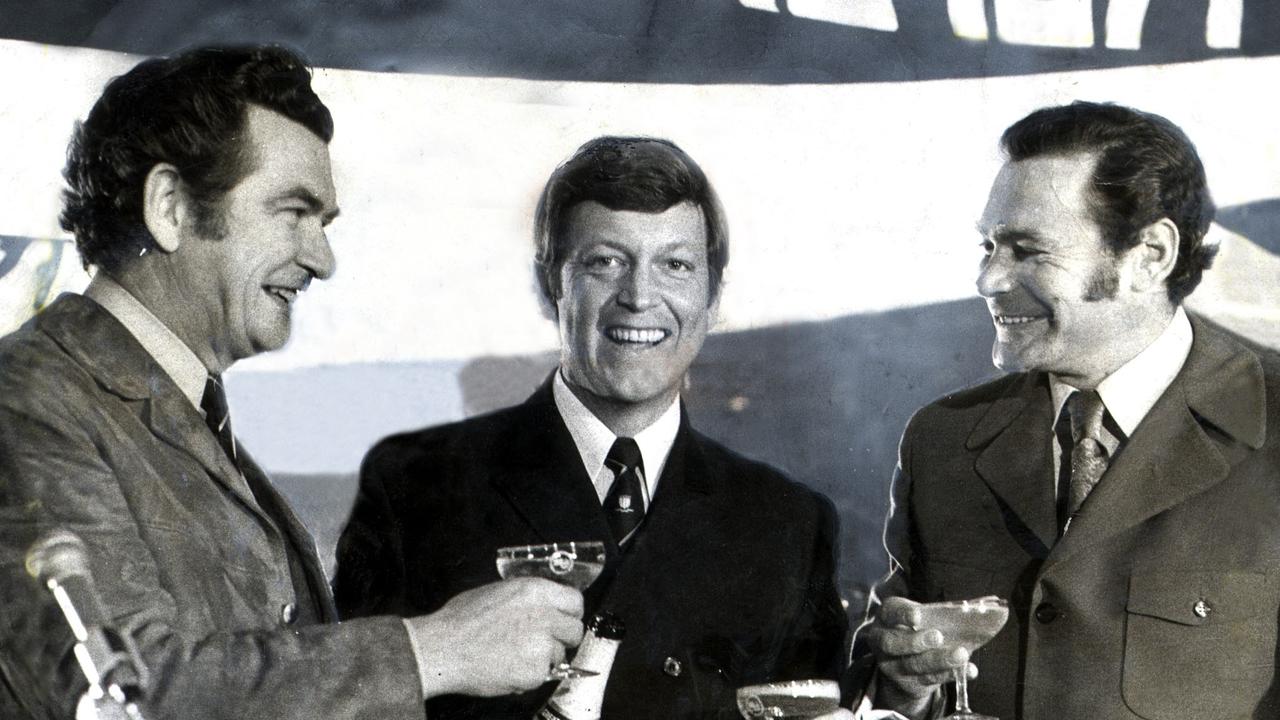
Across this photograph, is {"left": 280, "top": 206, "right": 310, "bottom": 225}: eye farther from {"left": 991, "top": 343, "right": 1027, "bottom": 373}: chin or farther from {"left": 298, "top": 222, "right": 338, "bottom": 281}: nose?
{"left": 991, "top": 343, "right": 1027, "bottom": 373}: chin

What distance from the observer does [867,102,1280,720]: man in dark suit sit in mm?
2684

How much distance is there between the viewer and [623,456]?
9.32ft

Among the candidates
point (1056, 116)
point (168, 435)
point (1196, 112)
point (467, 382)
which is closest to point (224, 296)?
point (168, 435)

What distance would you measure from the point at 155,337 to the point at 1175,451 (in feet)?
5.84

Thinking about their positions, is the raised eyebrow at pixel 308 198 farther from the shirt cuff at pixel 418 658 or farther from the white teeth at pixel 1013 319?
the white teeth at pixel 1013 319

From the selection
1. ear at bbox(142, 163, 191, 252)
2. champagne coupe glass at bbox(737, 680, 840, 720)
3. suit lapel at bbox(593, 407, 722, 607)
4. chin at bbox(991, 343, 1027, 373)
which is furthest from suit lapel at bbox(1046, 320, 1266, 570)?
ear at bbox(142, 163, 191, 252)

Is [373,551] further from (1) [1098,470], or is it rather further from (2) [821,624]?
(1) [1098,470]

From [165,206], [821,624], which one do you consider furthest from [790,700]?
[165,206]

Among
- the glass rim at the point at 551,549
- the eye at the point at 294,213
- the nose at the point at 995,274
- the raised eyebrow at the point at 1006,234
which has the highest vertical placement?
the eye at the point at 294,213

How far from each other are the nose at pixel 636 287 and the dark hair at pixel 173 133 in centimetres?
61

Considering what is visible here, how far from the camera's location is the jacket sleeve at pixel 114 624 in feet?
8.08

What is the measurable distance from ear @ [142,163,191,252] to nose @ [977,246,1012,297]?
1431 mm

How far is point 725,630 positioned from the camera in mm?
2793

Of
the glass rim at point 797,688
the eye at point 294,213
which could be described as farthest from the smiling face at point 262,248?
the glass rim at point 797,688
